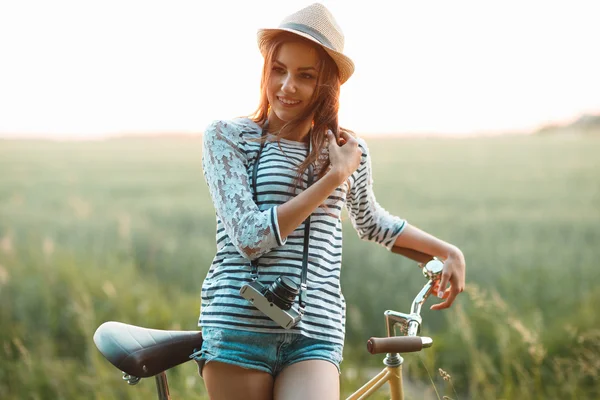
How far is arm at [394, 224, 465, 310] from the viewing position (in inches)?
73.9

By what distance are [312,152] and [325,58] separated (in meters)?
0.24

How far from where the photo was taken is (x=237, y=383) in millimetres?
1621

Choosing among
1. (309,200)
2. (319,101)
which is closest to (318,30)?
(319,101)

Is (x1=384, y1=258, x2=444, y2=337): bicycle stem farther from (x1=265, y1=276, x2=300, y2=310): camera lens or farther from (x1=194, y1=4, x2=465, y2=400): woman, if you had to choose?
(x1=265, y1=276, x2=300, y2=310): camera lens

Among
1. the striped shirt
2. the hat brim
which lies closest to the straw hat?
the hat brim

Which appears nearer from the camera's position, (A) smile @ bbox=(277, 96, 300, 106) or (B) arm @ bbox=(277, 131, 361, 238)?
(B) arm @ bbox=(277, 131, 361, 238)

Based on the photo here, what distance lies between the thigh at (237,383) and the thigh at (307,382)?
0.03 m

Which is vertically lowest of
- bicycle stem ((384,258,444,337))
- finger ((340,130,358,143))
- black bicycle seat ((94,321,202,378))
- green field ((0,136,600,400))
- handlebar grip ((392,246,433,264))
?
green field ((0,136,600,400))

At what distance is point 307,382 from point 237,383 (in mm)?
161

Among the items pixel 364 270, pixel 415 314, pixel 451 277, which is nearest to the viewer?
pixel 415 314

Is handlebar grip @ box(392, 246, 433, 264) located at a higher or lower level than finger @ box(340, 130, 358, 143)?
lower

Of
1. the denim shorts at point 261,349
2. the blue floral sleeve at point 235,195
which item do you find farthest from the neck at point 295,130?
the denim shorts at point 261,349

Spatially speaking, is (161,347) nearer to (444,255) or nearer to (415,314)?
(415,314)

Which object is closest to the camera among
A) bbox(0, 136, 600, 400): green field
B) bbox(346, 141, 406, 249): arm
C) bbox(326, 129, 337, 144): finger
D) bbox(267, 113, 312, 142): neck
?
bbox(326, 129, 337, 144): finger
